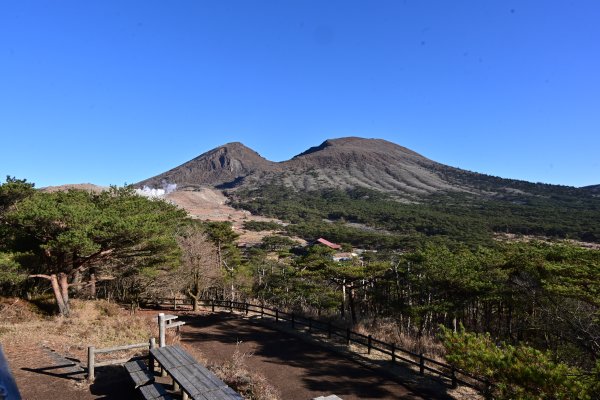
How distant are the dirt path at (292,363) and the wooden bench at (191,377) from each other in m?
3.36

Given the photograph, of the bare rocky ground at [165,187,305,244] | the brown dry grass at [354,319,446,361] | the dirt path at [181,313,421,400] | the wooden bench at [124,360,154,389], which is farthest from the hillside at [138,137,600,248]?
the wooden bench at [124,360,154,389]

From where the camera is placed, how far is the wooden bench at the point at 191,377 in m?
6.79

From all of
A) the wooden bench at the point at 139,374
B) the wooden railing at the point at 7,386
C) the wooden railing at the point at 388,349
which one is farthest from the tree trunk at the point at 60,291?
the wooden railing at the point at 7,386

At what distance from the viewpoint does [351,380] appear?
448 inches

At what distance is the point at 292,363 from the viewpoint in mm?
12961

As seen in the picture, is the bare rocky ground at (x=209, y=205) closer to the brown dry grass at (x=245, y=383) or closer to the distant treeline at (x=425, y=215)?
the distant treeline at (x=425, y=215)

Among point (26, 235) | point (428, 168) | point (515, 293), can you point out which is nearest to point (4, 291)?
point (26, 235)

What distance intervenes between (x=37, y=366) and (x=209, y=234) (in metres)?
20.6

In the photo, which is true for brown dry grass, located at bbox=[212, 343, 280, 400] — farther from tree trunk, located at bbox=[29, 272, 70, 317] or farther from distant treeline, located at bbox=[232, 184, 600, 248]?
distant treeline, located at bbox=[232, 184, 600, 248]

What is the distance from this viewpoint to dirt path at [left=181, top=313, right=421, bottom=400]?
34.7 ft

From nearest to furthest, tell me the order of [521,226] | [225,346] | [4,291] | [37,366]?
[37,366], [225,346], [4,291], [521,226]

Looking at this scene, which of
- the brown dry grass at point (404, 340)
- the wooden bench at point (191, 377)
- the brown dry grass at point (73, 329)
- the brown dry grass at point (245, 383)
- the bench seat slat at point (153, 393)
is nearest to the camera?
the wooden bench at point (191, 377)

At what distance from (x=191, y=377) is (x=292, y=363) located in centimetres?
620

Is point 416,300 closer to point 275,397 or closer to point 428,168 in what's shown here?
point 275,397
